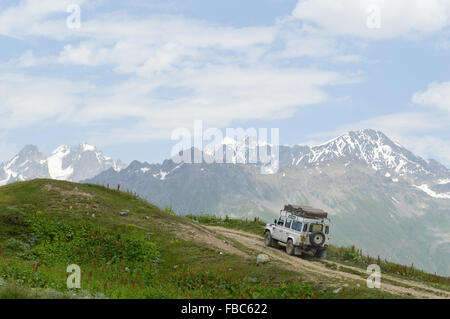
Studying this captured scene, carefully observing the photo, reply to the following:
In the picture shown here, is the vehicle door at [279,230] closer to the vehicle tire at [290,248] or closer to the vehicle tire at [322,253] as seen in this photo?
the vehicle tire at [290,248]

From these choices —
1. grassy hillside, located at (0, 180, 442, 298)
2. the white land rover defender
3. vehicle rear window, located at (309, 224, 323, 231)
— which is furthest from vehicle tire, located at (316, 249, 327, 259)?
grassy hillside, located at (0, 180, 442, 298)

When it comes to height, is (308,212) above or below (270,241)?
above

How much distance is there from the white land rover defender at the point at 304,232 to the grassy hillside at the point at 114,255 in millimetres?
5639

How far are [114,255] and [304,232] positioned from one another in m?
15.1

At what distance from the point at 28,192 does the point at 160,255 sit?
15.7 m

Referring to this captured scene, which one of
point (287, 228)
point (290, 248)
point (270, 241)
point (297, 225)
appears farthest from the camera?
point (270, 241)

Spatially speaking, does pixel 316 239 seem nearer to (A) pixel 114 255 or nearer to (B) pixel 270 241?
(B) pixel 270 241

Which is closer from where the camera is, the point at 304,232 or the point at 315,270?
the point at 315,270

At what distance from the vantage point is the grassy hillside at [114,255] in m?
20.8

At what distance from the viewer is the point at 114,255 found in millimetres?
28156

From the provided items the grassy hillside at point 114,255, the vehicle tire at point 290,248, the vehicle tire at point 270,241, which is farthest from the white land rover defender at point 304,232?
the grassy hillside at point 114,255

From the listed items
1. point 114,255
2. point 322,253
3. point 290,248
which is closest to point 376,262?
point 322,253
